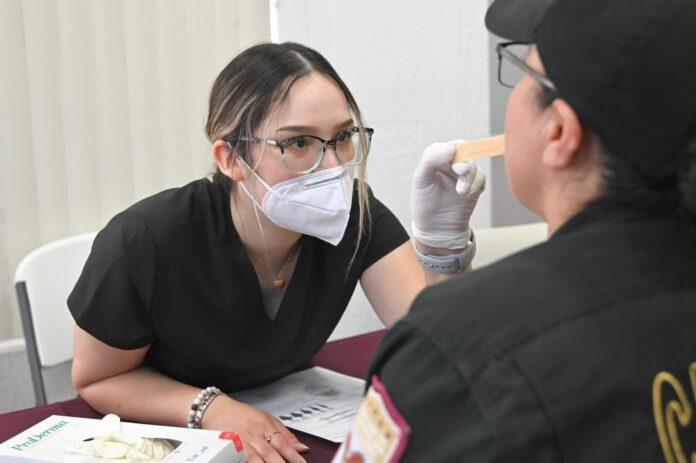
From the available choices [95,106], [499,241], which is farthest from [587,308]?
[95,106]

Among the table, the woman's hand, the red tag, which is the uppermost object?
the red tag

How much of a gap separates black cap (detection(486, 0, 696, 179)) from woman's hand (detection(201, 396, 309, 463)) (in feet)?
2.25

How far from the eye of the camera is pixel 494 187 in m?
3.04

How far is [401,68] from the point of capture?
2.65 meters

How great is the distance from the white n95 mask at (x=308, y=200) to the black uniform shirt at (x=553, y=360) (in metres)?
0.81

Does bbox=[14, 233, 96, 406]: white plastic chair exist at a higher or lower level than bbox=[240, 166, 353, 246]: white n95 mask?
lower

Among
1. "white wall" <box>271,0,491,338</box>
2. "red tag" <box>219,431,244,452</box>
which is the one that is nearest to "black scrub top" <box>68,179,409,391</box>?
"red tag" <box>219,431,244,452</box>

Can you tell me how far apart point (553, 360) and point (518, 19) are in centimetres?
36

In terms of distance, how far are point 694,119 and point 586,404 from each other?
0.82ft

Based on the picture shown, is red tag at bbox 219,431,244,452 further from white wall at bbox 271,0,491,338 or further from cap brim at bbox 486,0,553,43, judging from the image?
white wall at bbox 271,0,491,338

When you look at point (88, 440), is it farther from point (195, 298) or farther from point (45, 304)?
point (45, 304)

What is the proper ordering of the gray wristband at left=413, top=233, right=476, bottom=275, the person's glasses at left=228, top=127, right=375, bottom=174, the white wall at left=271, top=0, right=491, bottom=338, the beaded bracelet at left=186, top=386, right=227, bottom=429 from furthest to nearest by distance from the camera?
the white wall at left=271, top=0, right=491, bottom=338
the gray wristband at left=413, top=233, right=476, bottom=275
the person's glasses at left=228, top=127, right=375, bottom=174
the beaded bracelet at left=186, top=386, right=227, bottom=429

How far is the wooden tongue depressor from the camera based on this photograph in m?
1.10

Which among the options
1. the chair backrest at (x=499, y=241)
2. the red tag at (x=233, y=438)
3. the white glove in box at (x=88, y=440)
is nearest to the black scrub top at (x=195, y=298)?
the white glove in box at (x=88, y=440)
